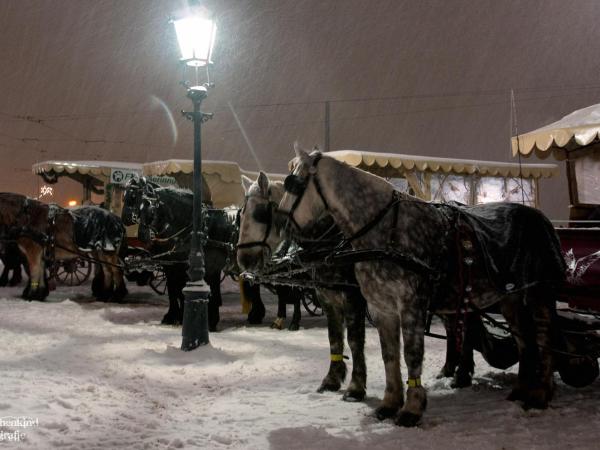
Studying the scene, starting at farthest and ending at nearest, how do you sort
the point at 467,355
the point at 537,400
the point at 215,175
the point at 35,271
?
1. the point at 215,175
2. the point at 35,271
3. the point at 467,355
4. the point at 537,400

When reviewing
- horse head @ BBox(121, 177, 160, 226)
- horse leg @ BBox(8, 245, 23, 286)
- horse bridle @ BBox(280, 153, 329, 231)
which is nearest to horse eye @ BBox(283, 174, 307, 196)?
horse bridle @ BBox(280, 153, 329, 231)

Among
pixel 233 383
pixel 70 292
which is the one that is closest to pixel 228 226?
pixel 233 383

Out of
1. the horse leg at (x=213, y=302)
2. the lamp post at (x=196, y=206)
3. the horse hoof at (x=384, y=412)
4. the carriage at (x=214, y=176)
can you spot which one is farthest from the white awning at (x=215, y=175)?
the horse hoof at (x=384, y=412)

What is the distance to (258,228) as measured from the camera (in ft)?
19.9

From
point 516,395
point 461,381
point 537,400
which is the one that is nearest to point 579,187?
point 461,381

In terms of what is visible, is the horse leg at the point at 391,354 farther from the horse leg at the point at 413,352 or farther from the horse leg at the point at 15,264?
the horse leg at the point at 15,264

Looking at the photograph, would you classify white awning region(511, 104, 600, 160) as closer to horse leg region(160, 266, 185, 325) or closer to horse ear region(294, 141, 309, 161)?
horse ear region(294, 141, 309, 161)

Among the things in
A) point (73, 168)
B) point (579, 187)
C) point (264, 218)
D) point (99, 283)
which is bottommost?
point (99, 283)

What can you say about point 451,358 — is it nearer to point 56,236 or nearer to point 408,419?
point 408,419

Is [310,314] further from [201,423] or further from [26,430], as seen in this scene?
[26,430]

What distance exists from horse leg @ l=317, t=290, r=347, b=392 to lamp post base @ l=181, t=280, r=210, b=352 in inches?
86.1

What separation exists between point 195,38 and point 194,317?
142 inches

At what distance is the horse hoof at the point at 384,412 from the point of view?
15.6ft

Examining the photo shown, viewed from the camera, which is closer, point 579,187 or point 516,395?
point 516,395
